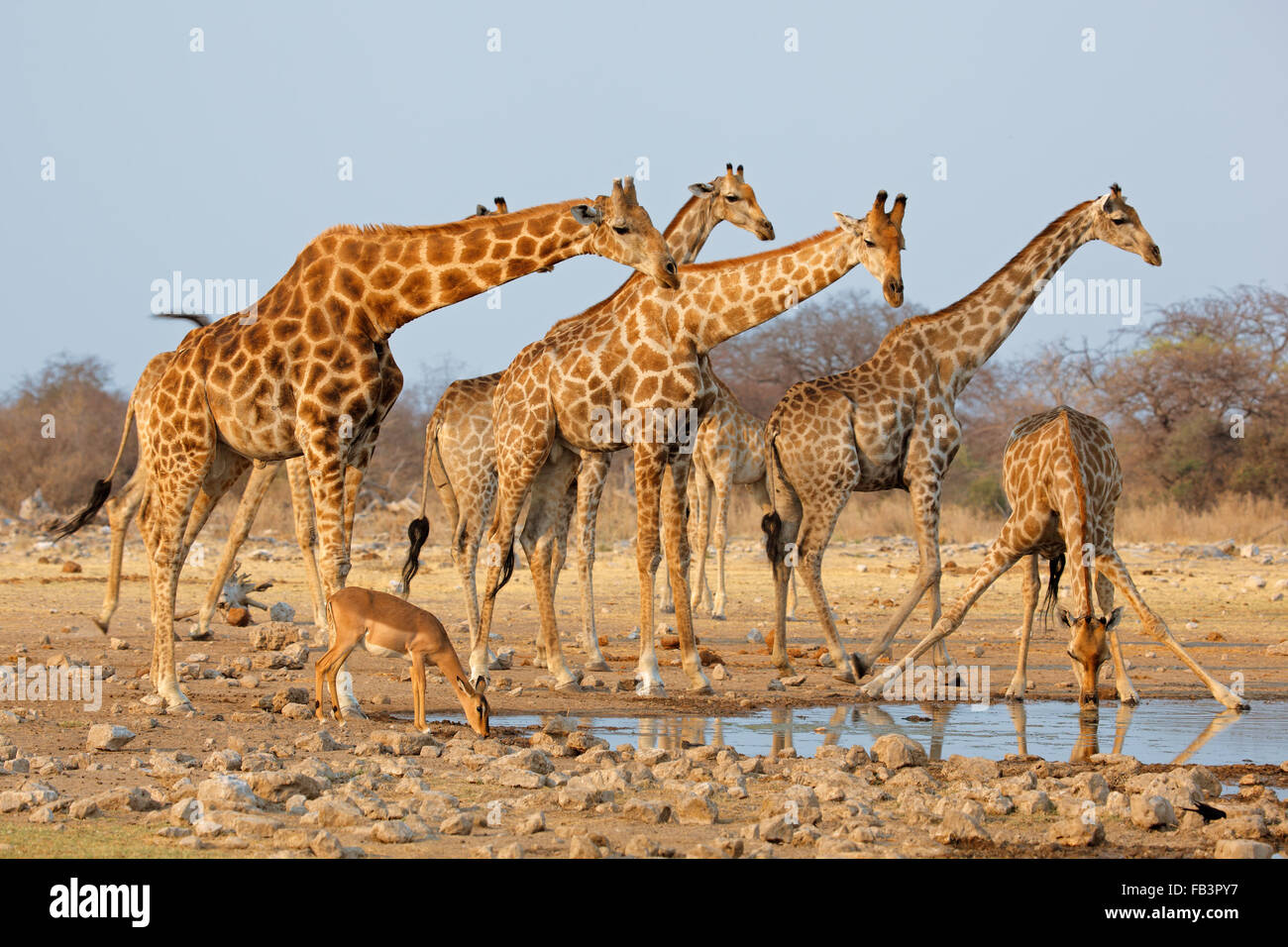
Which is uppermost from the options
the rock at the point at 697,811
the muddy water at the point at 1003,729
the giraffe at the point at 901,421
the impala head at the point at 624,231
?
the impala head at the point at 624,231

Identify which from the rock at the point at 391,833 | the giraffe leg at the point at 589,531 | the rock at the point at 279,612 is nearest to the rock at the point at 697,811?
the rock at the point at 391,833

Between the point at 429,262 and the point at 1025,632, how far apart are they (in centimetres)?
498

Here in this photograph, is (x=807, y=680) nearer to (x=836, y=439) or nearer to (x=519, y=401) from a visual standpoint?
(x=836, y=439)

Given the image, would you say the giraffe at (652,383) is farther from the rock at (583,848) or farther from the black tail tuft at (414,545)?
the rock at (583,848)

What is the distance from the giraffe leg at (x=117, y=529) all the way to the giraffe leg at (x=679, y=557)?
173 inches

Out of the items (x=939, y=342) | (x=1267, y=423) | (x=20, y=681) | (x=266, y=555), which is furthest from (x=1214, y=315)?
(x=20, y=681)

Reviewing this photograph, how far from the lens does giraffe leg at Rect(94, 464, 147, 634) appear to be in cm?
1178

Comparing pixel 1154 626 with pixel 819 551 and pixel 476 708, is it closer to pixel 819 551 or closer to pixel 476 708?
pixel 819 551

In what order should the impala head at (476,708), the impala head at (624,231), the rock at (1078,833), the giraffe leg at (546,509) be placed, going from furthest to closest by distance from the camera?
the giraffe leg at (546,509), the impala head at (624,231), the impala head at (476,708), the rock at (1078,833)

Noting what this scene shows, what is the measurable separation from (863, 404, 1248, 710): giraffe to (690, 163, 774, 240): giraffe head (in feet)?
11.5

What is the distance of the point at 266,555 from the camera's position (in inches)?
890

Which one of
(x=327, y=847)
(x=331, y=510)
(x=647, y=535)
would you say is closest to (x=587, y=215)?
(x=331, y=510)

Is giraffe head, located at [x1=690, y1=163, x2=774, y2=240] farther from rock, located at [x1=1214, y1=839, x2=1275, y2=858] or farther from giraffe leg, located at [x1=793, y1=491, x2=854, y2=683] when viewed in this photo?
rock, located at [x1=1214, y1=839, x2=1275, y2=858]

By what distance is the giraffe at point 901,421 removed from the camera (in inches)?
442
